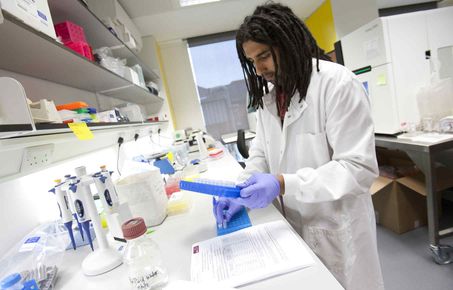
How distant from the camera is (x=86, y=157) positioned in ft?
5.16

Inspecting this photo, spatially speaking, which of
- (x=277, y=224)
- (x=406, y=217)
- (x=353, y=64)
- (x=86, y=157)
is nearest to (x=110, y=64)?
(x=86, y=157)

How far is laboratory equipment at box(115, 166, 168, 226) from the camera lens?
3.18 ft

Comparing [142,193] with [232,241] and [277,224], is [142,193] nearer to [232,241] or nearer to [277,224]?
[232,241]

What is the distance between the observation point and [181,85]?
169 inches

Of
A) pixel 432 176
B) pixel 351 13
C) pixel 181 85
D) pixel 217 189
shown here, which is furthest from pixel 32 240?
pixel 351 13

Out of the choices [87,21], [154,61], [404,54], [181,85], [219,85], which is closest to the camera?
[87,21]

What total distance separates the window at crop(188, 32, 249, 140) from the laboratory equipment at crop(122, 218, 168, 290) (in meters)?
3.88

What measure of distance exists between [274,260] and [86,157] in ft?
4.74

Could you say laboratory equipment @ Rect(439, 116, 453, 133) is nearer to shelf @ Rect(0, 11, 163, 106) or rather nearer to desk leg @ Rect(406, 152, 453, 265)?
desk leg @ Rect(406, 152, 453, 265)

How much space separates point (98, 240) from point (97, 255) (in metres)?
0.05

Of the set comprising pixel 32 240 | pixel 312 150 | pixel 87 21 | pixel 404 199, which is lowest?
pixel 404 199

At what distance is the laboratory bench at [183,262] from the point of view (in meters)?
0.56

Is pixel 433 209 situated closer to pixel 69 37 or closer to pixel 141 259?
pixel 141 259

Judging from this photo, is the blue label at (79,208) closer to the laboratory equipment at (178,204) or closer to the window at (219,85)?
the laboratory equipment at (178,204)
